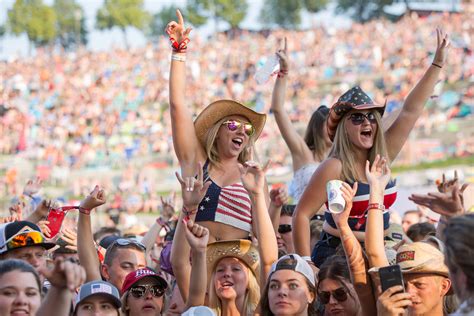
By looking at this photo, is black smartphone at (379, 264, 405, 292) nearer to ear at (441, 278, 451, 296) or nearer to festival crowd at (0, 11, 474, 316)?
festival crowd at (0, 11, 474, 316)

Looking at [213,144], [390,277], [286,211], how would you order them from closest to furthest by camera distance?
[390,277], [213,144], [286,211]

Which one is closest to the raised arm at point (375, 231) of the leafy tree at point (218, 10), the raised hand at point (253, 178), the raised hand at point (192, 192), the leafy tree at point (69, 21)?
the raised hand at point (253, 178)

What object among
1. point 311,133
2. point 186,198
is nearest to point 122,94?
point 311,133

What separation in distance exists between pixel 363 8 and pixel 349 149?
62.0m

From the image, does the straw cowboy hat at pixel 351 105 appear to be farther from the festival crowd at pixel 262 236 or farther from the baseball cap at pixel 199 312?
the baseball cap at pixel 199 312

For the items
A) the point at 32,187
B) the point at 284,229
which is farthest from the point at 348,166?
the point at 32,187

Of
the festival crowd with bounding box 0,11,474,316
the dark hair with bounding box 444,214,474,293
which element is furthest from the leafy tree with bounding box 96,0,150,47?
the dark hair with bounding box 444,214,474,293

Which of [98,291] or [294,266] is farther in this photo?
[294,266]

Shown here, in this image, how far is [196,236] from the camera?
501cm

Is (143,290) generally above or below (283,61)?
below

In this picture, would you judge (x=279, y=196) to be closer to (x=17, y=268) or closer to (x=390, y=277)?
(x=390, y=277)

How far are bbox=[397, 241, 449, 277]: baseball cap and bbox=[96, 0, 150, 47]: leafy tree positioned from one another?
200 feet

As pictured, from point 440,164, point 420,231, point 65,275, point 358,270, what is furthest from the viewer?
point 440,164

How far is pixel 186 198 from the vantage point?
5379 millimetres
